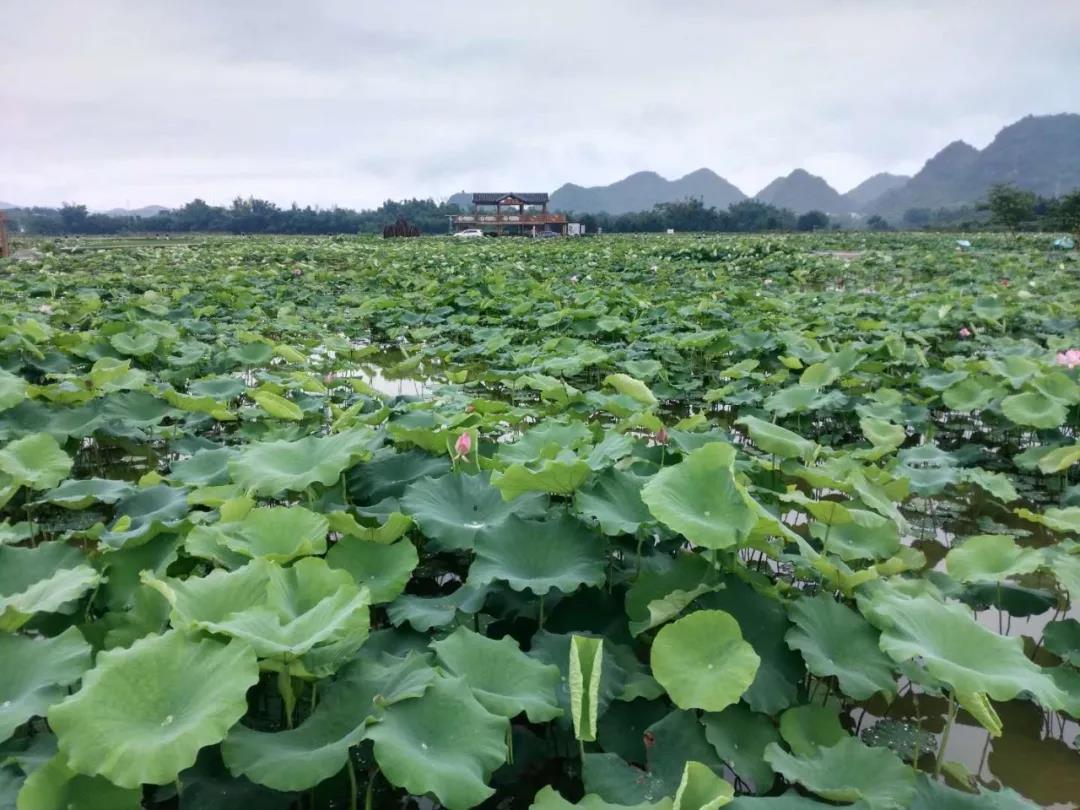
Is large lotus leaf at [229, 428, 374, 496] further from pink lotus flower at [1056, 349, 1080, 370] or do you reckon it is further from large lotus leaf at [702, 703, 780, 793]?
pink lotus flower at [1056, 349, 1080, 370]

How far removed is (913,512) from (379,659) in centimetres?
261

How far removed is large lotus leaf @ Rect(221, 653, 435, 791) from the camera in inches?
44.4

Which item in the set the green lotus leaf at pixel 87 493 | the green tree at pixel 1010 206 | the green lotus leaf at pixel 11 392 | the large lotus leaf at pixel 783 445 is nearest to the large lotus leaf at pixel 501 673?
the large lotus leaf at pixel 783 445

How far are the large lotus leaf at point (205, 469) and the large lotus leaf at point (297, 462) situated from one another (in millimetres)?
195

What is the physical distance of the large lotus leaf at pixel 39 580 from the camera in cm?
144

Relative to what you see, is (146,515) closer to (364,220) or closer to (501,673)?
(501,673)

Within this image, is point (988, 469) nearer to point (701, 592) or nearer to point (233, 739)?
point (701, 592)

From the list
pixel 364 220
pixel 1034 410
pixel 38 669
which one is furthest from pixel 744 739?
pixel 364 220

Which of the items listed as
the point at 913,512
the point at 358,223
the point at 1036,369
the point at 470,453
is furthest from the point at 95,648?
the point at 358,223

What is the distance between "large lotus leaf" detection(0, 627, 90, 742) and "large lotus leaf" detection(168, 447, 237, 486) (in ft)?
3.27

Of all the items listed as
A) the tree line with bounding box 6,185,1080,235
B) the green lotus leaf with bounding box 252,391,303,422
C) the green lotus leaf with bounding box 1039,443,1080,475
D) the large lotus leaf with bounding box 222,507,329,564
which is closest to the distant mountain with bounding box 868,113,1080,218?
the tree line with bounding box 6,185,1080,235

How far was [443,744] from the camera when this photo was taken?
122 centimetres

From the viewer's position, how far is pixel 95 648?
5.06 feet

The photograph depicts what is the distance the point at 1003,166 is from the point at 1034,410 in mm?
171237
